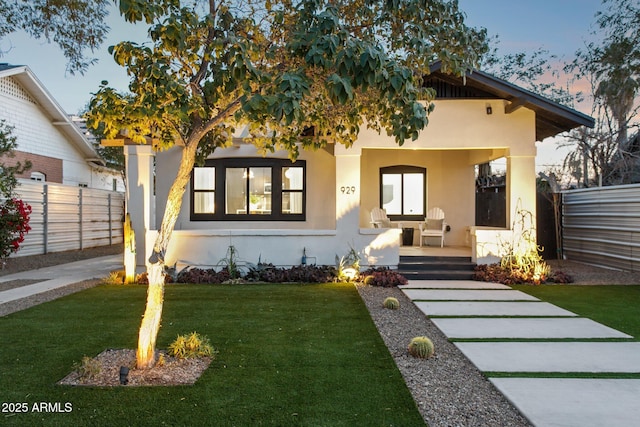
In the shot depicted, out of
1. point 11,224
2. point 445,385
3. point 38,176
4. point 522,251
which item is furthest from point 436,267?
point 38,176

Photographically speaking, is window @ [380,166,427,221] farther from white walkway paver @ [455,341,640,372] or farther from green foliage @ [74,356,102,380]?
green foliage @ [74,356,102,380]

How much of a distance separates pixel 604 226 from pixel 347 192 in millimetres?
6415

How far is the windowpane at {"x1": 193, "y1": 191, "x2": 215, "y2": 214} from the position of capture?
474 inches

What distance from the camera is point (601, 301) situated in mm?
7598

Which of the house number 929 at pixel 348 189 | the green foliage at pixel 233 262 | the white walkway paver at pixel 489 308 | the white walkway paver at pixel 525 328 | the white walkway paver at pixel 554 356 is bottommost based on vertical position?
the white walkway paver at pixel 554 356

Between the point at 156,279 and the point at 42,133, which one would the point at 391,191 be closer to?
the point at 156,279

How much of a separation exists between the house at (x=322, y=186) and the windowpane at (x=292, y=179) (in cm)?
3

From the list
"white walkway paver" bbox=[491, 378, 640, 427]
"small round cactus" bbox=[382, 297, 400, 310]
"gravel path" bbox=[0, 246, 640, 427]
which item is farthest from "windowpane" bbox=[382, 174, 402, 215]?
"white walkway paver" bbox=[491, 378, 640, 427]

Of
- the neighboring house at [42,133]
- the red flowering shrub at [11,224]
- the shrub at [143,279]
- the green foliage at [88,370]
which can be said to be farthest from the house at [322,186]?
the neighboring house at [42,133]

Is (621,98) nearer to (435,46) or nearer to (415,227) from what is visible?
(415,227)

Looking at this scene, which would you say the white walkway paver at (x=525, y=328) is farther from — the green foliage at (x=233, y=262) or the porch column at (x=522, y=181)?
the green foliage at (x=233, y=262)

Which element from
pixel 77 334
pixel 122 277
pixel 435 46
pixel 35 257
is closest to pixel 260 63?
pixel 435 46

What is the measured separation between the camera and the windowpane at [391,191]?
1320 centimetres

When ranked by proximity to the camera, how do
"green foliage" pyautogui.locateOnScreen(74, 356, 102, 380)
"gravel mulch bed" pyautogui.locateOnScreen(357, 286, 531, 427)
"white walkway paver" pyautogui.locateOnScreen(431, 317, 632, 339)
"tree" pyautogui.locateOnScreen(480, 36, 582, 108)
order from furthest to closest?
"tree" pyautogui.locateOnScreen(480, 36, 582, 108), "white walkway paver" pyautogui.locateOnScreen(431, 317, 632, 339), "green foliage" pyautogui.locateOnScreen(74, 356, 102, 380), "gravel mulch bed" pyautogui.locateOnScreen(357, 286, 531, 427)
